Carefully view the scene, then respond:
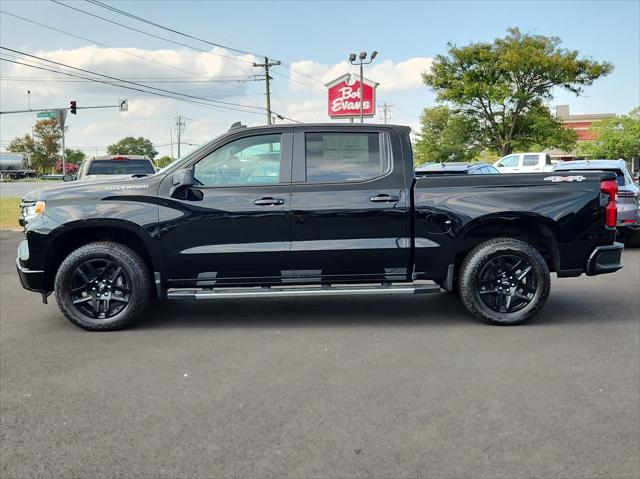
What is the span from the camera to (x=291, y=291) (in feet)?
19.2

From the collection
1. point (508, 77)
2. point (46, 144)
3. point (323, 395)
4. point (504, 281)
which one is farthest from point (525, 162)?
point (46, 144)

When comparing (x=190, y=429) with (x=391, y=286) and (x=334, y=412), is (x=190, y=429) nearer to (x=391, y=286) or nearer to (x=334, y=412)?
(x=334, y=412)

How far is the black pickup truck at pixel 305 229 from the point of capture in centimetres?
586

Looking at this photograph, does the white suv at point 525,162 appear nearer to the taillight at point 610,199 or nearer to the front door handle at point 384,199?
the taillight at point 610,199

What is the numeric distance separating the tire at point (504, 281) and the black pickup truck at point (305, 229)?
0.04 feet

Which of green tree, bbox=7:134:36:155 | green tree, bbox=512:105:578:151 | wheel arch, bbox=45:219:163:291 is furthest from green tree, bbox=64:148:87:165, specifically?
wheel arch, bbox=45:219:163:291

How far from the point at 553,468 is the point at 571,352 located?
220 centimetres

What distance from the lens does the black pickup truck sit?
5.86m

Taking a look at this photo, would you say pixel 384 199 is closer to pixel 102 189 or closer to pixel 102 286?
pixel 102 189

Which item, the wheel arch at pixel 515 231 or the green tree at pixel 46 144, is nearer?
the wheel arch at pixel 515 231

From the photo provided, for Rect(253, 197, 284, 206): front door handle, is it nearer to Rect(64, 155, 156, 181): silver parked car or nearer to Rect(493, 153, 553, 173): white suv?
Rect(64, 155, 156, 181): silver parked car

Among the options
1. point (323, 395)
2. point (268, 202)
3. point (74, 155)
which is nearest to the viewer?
point (323, 395)

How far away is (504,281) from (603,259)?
99 cm

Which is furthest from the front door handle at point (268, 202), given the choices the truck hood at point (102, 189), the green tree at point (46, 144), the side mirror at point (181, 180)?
the green tree at point (46, 144)
